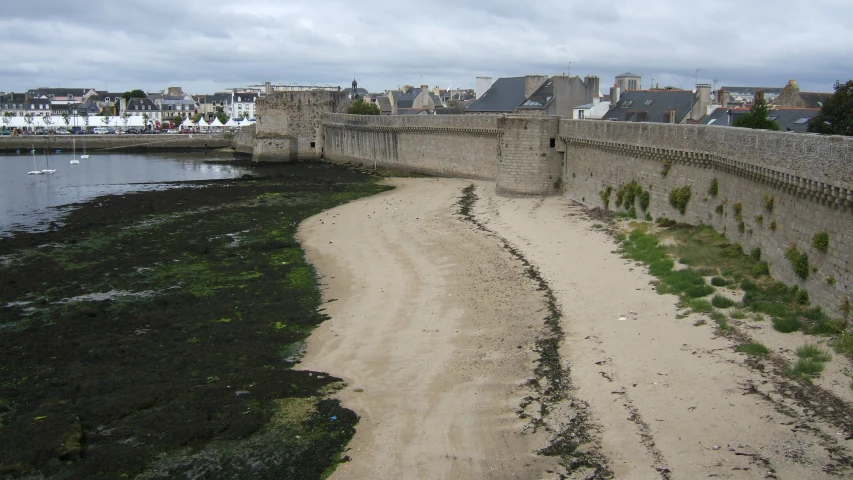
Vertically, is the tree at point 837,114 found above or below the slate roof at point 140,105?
below

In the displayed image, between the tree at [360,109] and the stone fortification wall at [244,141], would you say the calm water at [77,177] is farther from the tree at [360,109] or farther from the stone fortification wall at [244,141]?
the tree at [360,109]

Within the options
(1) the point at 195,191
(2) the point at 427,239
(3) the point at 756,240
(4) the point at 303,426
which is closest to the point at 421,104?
(1) the point at 195,191

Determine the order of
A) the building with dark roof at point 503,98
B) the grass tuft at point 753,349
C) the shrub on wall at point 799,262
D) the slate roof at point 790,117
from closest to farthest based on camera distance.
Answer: the grass tuft at point 753,349 < the shrub on wall at point 799,262 < the slate roof at point 790,117 < the building with dark roof at point 503,98

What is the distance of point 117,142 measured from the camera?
66.9 meters

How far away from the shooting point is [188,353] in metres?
11.6

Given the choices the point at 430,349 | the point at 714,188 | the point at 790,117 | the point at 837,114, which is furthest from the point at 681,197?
the point at 790,117

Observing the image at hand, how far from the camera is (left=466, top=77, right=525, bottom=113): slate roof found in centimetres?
4366

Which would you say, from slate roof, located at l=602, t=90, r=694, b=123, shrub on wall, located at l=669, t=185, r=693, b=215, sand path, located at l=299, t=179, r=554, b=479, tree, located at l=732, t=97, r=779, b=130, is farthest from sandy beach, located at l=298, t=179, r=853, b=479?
slate roof, located at l=602, t=90, r=694, b=123

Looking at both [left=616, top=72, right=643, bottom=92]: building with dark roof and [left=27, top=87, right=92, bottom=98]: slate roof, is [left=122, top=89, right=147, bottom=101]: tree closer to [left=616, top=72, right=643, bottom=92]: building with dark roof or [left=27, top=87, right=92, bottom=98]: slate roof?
[left=27, top=87, right=92, bottom=98]: slate roof

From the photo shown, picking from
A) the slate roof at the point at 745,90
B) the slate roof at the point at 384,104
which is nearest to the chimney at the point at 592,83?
the slate roof at the point at 384,104

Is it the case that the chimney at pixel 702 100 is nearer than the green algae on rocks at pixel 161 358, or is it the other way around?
the green algae on rocks at pixel 161 358

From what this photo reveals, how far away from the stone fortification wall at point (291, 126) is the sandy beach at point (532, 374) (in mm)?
33630

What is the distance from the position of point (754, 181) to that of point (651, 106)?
22.2 metres

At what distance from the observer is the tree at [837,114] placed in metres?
23.4
